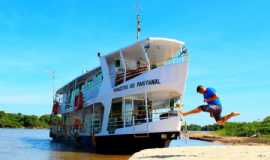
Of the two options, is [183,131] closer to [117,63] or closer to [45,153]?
[117,63]

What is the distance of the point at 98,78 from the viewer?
2527 cm

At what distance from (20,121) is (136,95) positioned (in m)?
125

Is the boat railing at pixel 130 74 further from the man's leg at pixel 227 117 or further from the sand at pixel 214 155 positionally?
the man's leg at pixel 227 117

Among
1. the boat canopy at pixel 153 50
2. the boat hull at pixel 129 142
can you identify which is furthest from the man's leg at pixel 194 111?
the boat canopy at pixel 153 50

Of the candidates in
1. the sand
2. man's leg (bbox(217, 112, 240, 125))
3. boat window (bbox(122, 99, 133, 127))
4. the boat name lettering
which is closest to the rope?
the boat name lettering

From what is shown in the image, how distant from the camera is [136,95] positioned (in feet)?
70.9

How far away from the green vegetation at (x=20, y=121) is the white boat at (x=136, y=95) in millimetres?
112249

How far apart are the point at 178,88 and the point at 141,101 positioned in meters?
3.36

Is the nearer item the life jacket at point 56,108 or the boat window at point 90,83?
the boat window at point 90,83

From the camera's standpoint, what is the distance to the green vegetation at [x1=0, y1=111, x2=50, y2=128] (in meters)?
132

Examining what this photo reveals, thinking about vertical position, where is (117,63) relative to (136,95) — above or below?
above

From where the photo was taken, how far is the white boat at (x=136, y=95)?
20219 mm

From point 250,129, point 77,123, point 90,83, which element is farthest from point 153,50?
point 250,129

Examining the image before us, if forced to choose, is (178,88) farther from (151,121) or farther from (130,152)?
(130,152)
